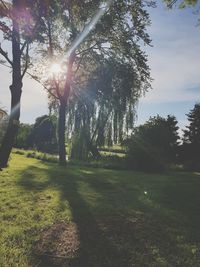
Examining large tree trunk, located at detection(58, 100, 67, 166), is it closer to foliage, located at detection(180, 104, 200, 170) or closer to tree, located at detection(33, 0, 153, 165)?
tree, located at detection(33, 0, 153, 165)

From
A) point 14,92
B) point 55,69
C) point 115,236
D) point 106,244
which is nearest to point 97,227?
point 115,236

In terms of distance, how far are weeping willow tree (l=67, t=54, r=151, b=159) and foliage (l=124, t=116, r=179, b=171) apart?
4841mm

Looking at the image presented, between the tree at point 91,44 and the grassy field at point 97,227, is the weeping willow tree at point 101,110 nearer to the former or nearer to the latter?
the tree at point 91,44

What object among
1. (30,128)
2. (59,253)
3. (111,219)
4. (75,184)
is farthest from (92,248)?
(30,128)

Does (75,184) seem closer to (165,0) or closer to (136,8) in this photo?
(165,0)

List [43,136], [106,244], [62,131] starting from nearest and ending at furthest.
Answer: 1. [106,244]
2. [62,131]
3. [43,136]

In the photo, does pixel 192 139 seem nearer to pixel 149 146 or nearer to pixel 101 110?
pixel 101 110

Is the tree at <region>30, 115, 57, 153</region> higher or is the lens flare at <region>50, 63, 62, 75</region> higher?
the lens flare at <region>50, 63, 62, 75</region>

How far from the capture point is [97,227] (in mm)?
7574

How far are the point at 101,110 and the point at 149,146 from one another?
1083 centimetres

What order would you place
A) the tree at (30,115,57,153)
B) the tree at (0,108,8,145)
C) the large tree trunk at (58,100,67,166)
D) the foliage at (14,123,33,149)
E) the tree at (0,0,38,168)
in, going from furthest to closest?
the foliage at (14,123,33,149) → the tree at (30,115,57,153) → the large tree trunk at (58,100,67,166) → the tree at (0,108,8,145) → the tree at (0,0,38,168)

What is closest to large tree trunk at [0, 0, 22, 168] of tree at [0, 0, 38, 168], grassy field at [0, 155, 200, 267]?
tree at [0, 0, 38, 168]

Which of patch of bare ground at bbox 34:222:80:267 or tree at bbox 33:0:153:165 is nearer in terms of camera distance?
patch of bare ground at bbox 34:222:80:267

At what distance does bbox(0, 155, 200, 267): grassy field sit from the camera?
19.3 ft
